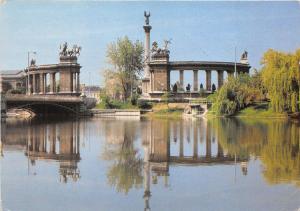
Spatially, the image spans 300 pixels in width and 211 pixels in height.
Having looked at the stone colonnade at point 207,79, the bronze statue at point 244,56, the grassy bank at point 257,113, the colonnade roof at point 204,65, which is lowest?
the grassy bank at point 257,113

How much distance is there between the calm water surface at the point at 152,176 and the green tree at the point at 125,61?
1093 inches

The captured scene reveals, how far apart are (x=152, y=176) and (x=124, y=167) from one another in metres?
1.08

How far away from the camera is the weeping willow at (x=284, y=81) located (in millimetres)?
25906

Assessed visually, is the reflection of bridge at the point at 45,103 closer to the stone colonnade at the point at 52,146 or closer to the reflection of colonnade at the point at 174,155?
the stone colonnade at the point at 52,146

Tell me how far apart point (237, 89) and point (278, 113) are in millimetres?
4507

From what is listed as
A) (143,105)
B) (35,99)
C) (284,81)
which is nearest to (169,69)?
(143,105)

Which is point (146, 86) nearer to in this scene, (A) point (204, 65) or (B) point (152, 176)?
(A) point (204, 65)

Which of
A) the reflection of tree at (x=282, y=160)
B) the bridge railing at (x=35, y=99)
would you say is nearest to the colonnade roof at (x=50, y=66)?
the bridge railing at (x=35, y=99)

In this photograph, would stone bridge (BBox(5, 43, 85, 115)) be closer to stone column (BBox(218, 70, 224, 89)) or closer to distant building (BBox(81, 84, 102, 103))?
distant building (BBox(81, 84, 102, 103))

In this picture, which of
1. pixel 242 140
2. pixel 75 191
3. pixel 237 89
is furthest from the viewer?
pixel 237 89

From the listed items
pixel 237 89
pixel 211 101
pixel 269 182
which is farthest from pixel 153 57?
pixel 269 182

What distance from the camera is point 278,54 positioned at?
27.7 m

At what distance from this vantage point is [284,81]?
26.0 metres

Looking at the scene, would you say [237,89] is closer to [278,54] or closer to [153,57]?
[278,54]
